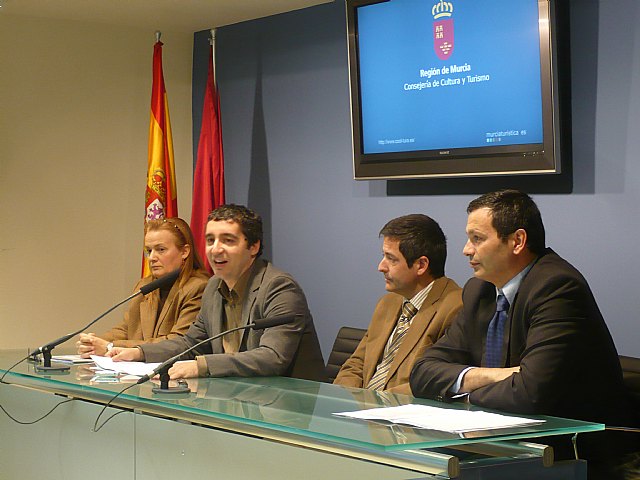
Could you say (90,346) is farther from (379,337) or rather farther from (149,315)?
(379,337)

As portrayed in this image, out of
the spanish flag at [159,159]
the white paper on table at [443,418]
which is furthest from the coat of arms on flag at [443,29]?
the white paper on table at [443,418]

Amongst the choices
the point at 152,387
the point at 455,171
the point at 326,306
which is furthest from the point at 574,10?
the point at 152,387

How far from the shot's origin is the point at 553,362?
9.93ft

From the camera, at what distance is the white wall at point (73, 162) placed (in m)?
5.74

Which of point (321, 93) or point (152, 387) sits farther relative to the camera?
point (321, 93)

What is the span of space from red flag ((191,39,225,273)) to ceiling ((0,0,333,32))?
349 millimetres

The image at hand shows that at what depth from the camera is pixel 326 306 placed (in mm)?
5508

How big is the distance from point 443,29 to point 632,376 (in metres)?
1.90

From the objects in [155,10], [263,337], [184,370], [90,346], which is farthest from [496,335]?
[155,10]

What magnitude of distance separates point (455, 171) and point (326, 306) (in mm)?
1206

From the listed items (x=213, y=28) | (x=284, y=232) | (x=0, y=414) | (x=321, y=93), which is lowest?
(x=0, y=414)

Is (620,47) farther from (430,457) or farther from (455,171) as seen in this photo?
(430,457)

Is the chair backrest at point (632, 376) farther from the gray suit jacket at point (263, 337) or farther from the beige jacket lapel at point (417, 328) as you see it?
the gray suit jacket at point (263, 337)

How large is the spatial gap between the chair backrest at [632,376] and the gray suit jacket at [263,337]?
1.11 meters
